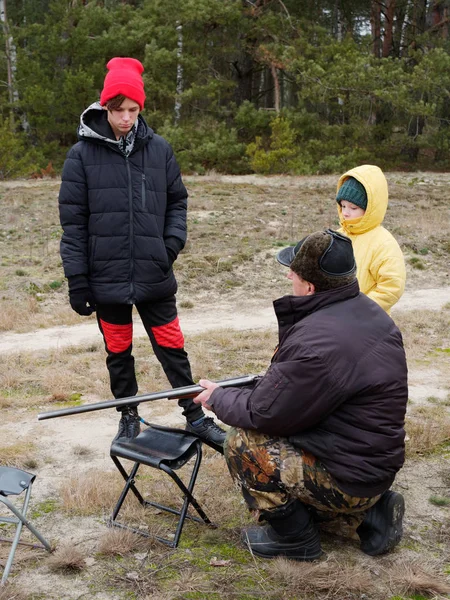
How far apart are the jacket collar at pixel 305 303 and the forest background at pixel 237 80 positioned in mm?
19201

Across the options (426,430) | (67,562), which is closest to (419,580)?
(67,562)

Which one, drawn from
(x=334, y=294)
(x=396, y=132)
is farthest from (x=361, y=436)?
(x=396, y=132)

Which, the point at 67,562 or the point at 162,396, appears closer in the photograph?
the point at 67,562

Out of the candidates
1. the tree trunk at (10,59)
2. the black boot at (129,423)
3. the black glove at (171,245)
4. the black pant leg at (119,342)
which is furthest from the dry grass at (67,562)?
the tree trunk at (10,59)

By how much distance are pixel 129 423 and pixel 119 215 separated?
124 cm

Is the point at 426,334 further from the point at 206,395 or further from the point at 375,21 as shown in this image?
the point at 375,21

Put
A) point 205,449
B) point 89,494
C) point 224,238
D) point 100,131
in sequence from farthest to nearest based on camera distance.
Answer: point 224,238 → point 205,449 → point 100,131 → point 89,494

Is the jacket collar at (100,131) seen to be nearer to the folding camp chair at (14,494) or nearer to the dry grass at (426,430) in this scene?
the folding camp chair at (14,494)

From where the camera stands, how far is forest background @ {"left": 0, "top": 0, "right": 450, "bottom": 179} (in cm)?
2261

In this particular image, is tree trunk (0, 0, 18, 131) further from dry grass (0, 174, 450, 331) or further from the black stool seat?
the black stool seat

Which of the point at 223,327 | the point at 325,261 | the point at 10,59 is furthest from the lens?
the point at 10,59

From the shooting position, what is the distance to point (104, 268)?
Answer: 4137 mm

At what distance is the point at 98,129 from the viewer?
409 centimetres

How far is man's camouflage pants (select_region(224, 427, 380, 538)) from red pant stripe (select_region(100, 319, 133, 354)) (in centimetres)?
133
